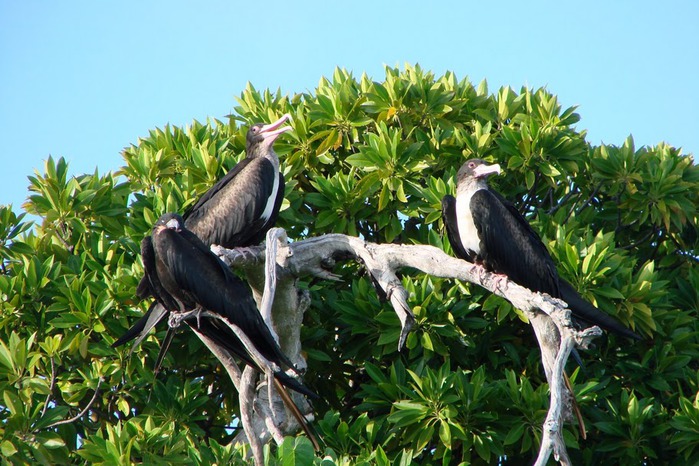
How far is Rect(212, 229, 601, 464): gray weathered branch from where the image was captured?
4.55m

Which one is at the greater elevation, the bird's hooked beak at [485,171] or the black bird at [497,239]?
the bird's hooked beak at [485,171]

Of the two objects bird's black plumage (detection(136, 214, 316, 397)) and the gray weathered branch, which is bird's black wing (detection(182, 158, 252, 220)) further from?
bird's black plumage (detection(136, 214, 316, 397))

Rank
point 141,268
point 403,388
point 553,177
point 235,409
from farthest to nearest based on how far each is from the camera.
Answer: point 553,177, point 235,409, point 141,268, point 403,388

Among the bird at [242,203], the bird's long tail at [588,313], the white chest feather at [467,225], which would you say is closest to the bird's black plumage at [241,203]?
the bird at [242,203]

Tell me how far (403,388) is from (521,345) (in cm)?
112

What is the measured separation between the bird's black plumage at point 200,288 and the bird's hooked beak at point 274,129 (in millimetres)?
1360

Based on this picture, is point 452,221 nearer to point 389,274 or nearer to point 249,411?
point 389,274

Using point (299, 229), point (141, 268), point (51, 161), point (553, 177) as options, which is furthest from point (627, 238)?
point (51, 161)

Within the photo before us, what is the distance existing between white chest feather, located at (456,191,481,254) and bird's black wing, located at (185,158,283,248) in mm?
1231

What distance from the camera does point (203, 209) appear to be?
6348 mm

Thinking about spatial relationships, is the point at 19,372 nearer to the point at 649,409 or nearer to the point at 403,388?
the point at 403,388

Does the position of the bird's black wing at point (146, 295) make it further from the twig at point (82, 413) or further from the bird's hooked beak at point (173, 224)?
the twig at point (82, 413)

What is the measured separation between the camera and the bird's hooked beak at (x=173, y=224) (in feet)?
17.4

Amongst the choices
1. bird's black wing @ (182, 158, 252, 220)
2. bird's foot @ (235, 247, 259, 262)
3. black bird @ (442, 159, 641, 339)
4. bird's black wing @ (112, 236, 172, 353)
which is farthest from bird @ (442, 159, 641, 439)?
bird's black wing @ (112, 236, 172, 353)
